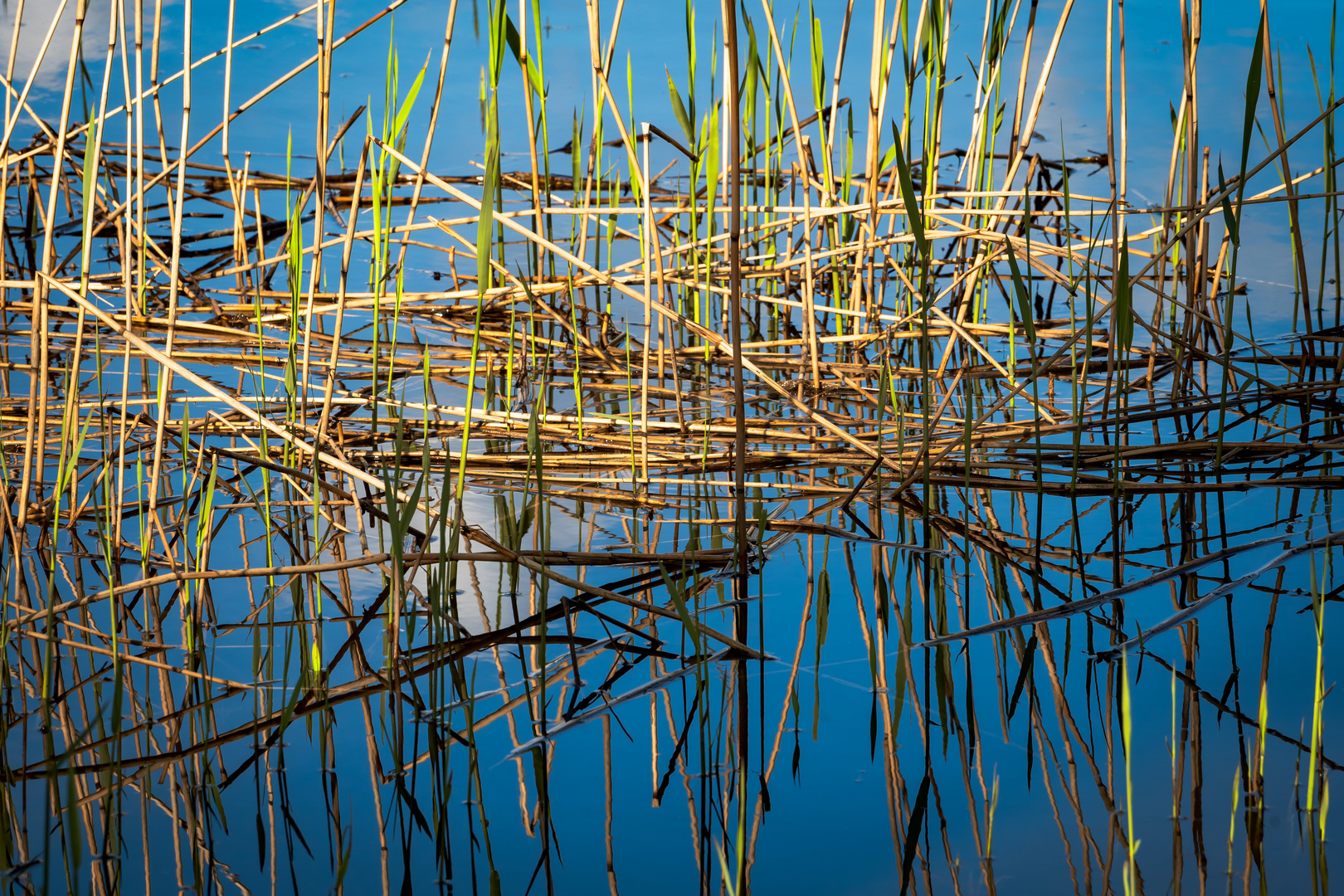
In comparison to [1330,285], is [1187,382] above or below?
below

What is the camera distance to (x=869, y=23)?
4488mm

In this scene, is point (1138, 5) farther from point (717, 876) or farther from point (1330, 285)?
point (717, 876)

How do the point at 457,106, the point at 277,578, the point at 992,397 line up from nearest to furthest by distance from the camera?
the point at 277,578
the point at 992,397
the point at 457,106

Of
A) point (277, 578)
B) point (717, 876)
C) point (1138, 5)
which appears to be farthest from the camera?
point (1138, 5)

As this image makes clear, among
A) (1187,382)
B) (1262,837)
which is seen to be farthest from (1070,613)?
(1187,382)

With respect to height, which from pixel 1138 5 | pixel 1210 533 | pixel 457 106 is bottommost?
pixel 1210 533

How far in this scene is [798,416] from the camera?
146 centimetres

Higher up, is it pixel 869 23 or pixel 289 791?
pixel 869 23

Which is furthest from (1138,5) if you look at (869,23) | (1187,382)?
(1187,382)

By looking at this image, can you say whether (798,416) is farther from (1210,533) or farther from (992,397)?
(1210,533)

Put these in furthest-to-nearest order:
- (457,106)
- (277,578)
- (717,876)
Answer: (457,106)
(277,578)
(717,876)

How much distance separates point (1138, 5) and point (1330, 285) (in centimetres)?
259

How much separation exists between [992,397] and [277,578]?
3.80 ft

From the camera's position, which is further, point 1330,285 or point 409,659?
point 1330,285
